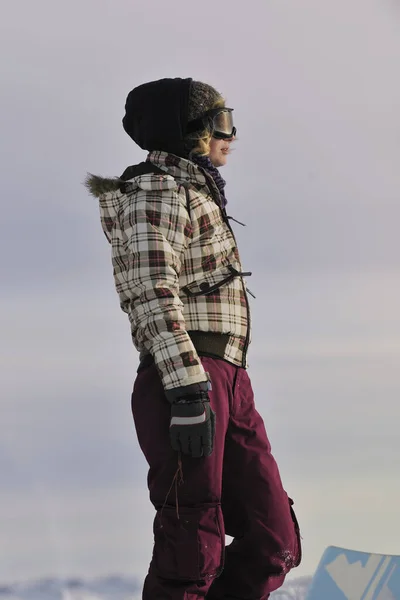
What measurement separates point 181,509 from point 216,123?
36.9 inches

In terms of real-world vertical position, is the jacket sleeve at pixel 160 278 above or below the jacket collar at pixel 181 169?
below

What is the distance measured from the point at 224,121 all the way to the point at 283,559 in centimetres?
107

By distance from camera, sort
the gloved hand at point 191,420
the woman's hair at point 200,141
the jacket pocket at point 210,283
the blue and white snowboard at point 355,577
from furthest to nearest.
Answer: the blue and white snowboard at point 355,577 → the woman's hair at point 200,141 → the jacket pocket at point 210,283 → the gloved hand at point 191,420

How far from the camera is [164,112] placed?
2426 millimetres

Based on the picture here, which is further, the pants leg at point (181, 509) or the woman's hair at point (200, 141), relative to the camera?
the woman's hair at point (200, 141)

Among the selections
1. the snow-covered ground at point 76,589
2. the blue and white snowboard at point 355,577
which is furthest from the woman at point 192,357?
the snow-covered ground at point 76,589

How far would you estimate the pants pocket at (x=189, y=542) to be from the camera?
7.24 ft

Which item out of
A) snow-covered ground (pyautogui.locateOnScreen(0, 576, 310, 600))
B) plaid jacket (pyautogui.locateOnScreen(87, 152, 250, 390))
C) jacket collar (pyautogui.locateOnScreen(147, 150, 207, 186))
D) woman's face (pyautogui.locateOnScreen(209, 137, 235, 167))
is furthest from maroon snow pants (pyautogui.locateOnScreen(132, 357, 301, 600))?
snow-covered ground (pyautogui.locateOnScreen(0, 576, 310, 600))

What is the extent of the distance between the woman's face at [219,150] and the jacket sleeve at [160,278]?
0.23 metres

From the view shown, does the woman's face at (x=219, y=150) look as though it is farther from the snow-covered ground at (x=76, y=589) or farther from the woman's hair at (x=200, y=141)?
the snow-covered ground at (x=76, y=589)

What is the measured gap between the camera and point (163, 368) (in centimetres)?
220

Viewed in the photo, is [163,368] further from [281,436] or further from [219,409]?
[281,436]

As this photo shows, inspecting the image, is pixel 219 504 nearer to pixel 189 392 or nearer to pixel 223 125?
pixel 189 392

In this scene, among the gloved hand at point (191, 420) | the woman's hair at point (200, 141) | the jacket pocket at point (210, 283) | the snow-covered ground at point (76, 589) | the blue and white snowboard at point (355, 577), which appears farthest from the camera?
the snow-covered ground at point (76, 589)
